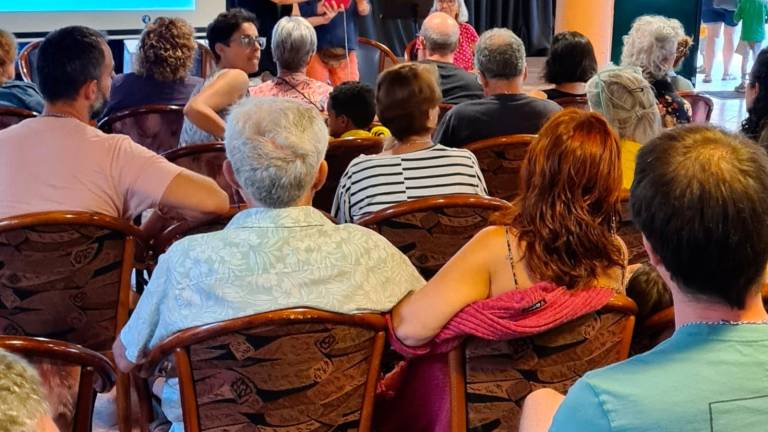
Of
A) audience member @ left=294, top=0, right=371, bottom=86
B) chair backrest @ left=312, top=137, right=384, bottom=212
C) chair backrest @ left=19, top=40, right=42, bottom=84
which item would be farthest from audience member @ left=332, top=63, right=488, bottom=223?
audience member @ left=294, top=0, right=371, bottom=86

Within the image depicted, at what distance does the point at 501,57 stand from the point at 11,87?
1978mm

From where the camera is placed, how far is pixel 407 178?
8.32 ft

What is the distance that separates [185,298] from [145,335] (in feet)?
0.48

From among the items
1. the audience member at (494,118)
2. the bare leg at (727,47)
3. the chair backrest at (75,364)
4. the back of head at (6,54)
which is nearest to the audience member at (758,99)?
the audience member at (494,118)

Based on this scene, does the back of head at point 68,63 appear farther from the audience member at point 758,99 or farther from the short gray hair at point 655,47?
the short gray hair at point 655,47

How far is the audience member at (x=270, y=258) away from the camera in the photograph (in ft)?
5.48

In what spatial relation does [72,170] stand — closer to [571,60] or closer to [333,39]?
[571,60]

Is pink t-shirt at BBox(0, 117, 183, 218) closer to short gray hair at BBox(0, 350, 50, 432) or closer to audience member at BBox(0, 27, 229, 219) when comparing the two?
audience member at BBox(0, 27, 229, 219)

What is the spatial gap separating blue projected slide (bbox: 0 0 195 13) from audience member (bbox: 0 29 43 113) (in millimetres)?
2093

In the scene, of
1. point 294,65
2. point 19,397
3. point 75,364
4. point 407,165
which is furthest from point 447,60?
point 19,397

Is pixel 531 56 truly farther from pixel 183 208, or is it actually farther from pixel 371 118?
pixel 183 208

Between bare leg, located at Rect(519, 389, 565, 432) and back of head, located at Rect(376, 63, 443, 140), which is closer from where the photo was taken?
bare leg, located at Rect(519, 389, 565, 432)

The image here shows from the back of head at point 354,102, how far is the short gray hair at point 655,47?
1374 mm

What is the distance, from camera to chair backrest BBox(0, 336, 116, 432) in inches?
57.8
